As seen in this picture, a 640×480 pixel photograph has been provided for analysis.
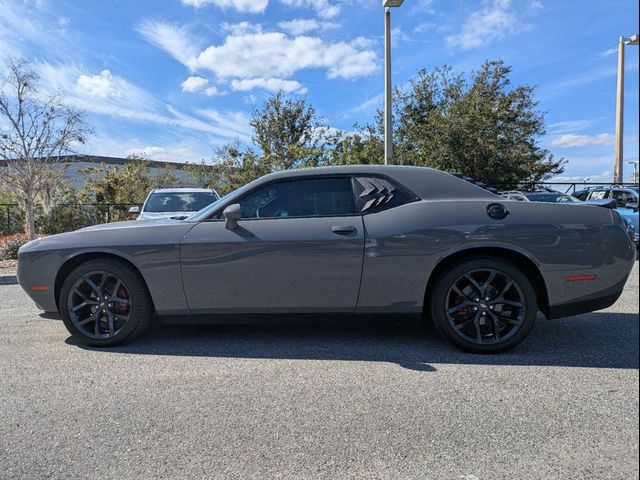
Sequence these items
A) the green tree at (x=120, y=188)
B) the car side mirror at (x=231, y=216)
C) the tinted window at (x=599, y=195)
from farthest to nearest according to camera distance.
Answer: the green tree at (x=120, y=188)
the tinted window at (x=599, y=195)
the car side mirror at (x=231, y=216)

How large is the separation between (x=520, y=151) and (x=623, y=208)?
706 cm

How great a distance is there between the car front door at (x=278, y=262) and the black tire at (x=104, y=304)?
477 mm

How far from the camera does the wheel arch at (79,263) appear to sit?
3.84 metres

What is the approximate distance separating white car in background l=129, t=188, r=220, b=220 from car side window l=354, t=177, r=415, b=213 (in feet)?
18.4

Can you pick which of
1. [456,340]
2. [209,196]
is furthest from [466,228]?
[209,196]

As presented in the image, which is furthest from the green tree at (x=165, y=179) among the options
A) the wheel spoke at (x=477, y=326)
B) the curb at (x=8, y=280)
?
the wheel spoke at (x=477, y=326)

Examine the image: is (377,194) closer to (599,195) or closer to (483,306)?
(483,306)

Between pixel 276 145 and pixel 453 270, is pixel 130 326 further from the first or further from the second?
pixel 276 145

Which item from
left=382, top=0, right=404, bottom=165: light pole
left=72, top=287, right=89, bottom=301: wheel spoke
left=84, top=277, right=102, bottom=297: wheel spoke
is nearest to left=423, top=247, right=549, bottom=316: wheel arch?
left=84, top=277, right=102, bottom=297: wheel spoke

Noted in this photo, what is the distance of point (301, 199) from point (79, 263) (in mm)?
2072

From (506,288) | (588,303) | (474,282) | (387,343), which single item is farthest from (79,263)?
(588,303)

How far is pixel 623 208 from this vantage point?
40.4 ft

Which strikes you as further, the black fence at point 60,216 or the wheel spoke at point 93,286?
the black fence at point 60,216

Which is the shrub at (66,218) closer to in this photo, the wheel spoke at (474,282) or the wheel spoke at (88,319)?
the wheel spoke at (88,319)
